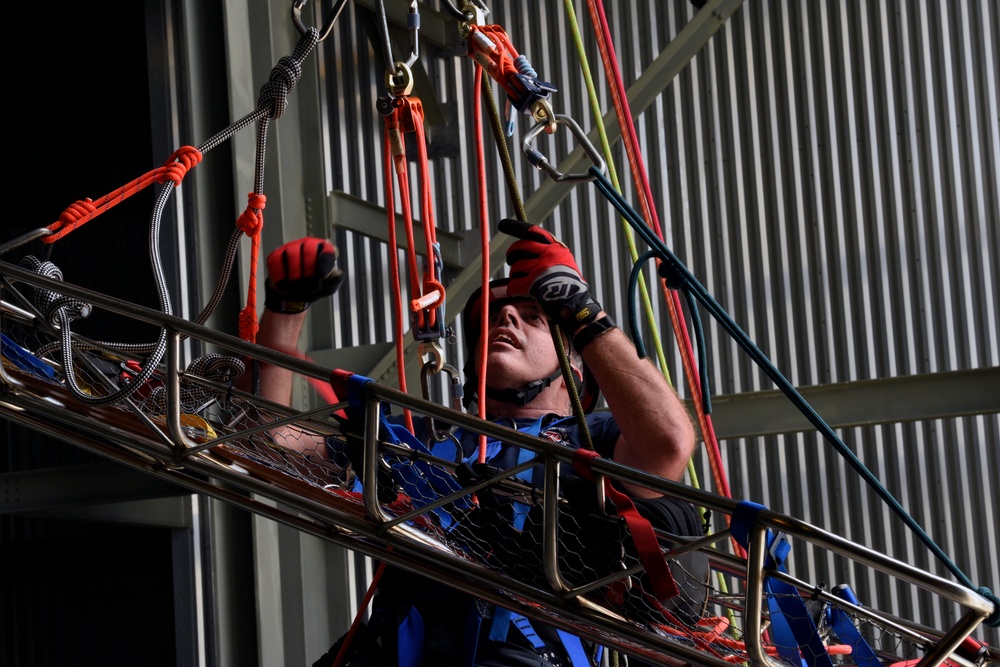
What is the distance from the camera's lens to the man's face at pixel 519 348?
3141mm

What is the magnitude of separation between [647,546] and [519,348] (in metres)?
1.20

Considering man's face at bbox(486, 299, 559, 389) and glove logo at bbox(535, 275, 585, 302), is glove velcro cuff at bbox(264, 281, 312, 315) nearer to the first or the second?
man's face at bbox(486, 299, 559, 389)

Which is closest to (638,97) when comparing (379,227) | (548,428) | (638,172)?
(379,227)

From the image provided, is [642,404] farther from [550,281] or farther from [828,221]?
[828,221]

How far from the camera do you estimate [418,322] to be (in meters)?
2.57

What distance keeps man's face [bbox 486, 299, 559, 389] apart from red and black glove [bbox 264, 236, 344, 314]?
0.53 meters

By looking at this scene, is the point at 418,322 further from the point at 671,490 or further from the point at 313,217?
the point at 313,217

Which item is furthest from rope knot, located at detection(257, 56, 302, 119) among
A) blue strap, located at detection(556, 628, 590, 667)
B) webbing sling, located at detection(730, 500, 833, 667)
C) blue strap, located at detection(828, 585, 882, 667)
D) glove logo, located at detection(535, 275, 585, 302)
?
blue strap, located at detection(828, 585, 882, 667)

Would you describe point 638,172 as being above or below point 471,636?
above

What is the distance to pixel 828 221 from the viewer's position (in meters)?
5.96

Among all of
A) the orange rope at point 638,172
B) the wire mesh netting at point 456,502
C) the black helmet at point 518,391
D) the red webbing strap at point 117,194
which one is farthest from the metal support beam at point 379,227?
the wire mesh netting at point 456,502

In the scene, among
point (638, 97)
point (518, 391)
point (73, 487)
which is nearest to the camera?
point (518, 391)

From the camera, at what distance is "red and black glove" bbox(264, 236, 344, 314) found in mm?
2799

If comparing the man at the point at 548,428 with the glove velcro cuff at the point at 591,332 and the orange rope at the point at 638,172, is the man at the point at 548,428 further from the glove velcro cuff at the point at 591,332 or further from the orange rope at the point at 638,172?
the orange rope at the point at 638,172
